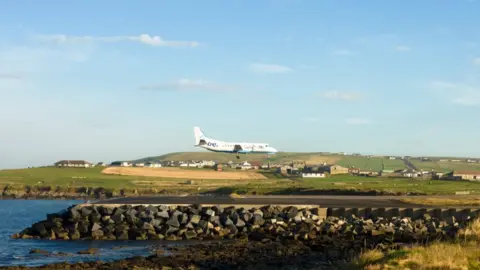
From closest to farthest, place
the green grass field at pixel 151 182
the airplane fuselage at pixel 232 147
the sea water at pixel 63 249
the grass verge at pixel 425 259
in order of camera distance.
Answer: the grass verge at pixel 425 259 → the sea water at pixel 63 249 → the green grass field at pixel 151 182 → the airplane fuselage at pixel 232 147

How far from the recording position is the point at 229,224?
36562 mm

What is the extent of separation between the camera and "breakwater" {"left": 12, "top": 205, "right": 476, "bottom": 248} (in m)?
33.4

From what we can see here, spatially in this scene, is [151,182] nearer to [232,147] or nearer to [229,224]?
[232,147]

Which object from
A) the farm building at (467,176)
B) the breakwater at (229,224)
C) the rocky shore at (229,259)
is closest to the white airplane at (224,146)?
the farm building at (467,176)

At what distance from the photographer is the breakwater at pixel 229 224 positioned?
110 ft

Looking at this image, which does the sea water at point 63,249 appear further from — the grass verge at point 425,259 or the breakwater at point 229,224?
the grass verge at point 425,259

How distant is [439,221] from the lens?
3747 cm

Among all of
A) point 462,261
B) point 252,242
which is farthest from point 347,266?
point 252,242

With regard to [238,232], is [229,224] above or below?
above

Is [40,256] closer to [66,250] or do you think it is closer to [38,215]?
[66,250]

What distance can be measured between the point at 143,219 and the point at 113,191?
5541 centimetres

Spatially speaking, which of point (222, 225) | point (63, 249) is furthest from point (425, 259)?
point (222, 225)

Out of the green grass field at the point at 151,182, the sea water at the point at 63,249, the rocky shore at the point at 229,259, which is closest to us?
the rocky shore at the point at 229,259

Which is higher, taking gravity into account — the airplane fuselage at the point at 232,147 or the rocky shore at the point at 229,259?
the airplane fuselage at the point at 232,147
